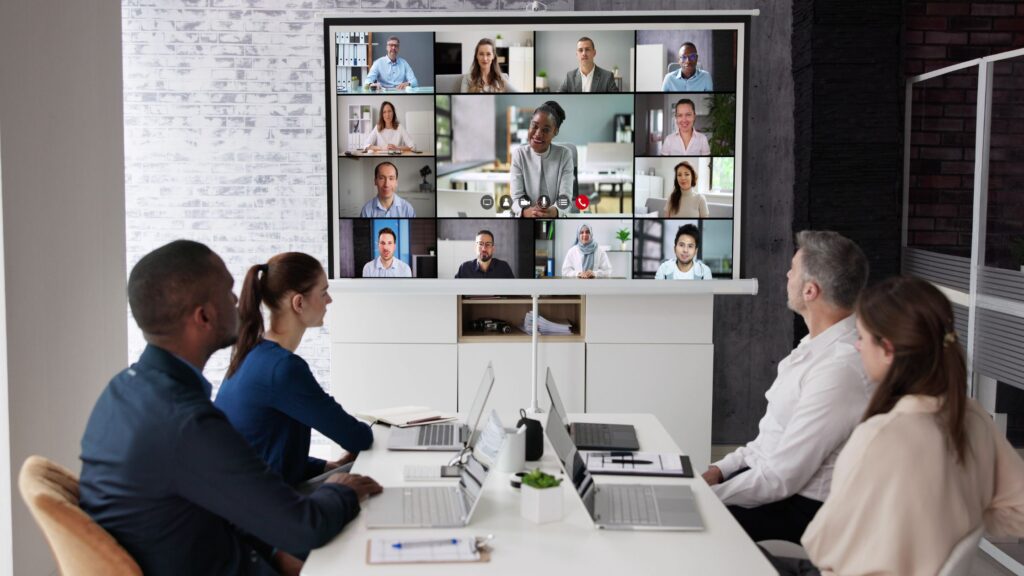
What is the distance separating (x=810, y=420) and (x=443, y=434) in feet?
3.67

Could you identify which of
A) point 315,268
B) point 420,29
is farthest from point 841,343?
point 420,29

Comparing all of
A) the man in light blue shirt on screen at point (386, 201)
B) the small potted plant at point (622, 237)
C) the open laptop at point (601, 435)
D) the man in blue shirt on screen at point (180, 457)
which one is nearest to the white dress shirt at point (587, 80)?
the small potted plant at point (622, 237)

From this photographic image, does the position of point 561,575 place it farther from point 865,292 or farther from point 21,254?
point 21,254

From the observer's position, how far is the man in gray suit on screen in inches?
204

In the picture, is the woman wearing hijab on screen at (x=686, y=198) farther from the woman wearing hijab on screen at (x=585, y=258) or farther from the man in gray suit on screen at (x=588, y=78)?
the man in gray suit on screen at (x=588, y=78)

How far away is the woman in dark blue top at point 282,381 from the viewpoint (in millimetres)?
2879

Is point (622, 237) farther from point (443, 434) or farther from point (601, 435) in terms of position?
point (443, 434)

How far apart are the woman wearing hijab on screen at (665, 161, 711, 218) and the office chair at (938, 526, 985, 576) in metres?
3.23

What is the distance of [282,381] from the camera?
113 inches

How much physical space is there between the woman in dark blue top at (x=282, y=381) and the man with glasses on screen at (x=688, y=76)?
2.64m

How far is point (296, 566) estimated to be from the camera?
251cm

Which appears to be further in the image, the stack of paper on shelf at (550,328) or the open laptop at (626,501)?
the stack of paper on shelf at (550,328)

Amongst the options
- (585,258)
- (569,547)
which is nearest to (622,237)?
(585,258)

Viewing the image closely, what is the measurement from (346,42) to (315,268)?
2.32 m
